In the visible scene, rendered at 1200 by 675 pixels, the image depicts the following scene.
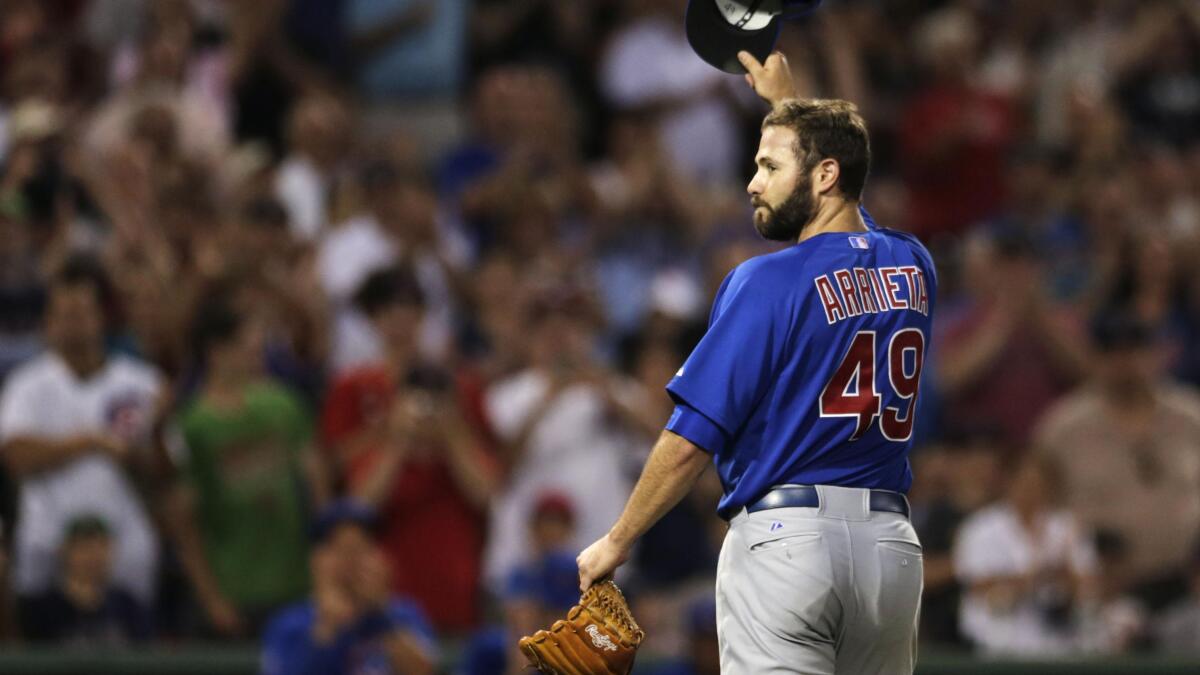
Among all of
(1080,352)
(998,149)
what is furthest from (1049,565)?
(998,149)

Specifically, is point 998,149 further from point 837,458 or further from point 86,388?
point 837,458

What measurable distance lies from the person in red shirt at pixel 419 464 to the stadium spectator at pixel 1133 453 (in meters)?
2.86

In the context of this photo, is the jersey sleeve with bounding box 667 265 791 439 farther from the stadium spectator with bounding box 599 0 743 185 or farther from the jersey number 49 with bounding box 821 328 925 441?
the stadium spectator with bounding box 599 0 743 185

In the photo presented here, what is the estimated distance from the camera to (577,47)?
1186 centimetres

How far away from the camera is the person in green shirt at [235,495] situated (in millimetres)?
8422

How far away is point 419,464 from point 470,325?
1571 mm

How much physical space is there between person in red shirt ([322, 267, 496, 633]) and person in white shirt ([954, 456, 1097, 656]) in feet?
7.40

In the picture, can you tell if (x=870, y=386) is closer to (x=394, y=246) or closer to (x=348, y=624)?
(x=348, y=624)

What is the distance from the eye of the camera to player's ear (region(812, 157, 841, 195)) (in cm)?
489

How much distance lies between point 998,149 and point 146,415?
579 cm

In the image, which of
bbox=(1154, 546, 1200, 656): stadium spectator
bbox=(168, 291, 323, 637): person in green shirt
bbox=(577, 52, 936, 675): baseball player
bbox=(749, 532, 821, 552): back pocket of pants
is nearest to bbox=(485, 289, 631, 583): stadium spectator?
bbox=(168, 291, 323, 637): person in green shirt

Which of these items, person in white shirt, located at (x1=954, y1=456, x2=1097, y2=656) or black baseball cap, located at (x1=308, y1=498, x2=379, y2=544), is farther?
person in white shirt, located at (x1=954, y1=456, x2=1097, y2=656)

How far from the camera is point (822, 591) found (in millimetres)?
4656

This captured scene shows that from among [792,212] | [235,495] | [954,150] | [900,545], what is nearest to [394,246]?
[235,495]
